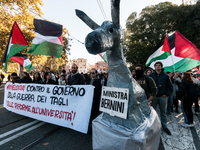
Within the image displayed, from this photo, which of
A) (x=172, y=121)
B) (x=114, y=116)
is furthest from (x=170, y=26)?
(x=114, y=116)

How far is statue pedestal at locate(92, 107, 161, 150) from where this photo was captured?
150cm

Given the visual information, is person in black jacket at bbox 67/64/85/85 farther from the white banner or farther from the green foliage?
the green foliage

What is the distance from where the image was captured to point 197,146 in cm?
260

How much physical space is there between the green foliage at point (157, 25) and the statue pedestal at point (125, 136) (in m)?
17.3

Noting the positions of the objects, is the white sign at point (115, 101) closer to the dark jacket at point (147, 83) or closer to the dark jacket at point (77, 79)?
the dark jacket at point (147, 83)

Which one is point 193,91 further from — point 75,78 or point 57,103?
point 57,103

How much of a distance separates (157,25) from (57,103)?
60.3 feet

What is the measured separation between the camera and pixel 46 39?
4621mm

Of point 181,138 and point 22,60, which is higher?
point 22,60

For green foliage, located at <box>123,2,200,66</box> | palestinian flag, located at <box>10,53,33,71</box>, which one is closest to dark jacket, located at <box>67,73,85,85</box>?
palestinian flag, located at <box>10,53,33,71</box>

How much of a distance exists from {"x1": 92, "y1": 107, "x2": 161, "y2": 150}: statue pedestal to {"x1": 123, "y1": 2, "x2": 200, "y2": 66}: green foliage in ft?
56.7

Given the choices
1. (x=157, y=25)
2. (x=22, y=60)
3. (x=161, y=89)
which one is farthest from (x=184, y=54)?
(x=157, y=25)

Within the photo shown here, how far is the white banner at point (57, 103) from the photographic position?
292 cm

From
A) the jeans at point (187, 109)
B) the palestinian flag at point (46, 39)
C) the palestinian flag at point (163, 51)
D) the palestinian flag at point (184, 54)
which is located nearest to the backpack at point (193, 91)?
the jeans at point (187, 109)
